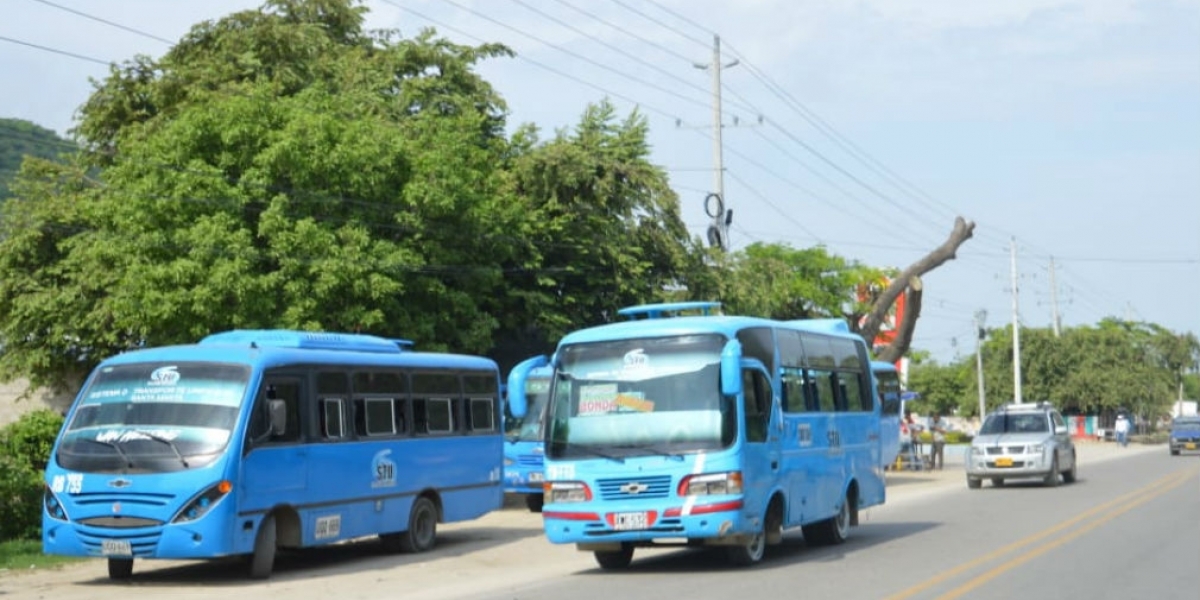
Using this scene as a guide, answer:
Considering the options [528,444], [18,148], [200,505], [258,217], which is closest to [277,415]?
[200,505]

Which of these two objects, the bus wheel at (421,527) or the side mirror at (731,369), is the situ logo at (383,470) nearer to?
the bus wheel at (421,527)

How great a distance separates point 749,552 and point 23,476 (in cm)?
1049

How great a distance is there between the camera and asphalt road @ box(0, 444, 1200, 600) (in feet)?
49.9

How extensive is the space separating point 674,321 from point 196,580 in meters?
6.42

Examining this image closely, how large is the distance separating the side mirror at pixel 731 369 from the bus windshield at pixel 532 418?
46.2 ft

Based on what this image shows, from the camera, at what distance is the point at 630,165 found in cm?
3831

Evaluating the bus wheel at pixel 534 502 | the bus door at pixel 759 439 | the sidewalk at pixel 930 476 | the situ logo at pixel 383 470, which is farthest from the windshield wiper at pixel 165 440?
the sidewalk at pixel 930 476

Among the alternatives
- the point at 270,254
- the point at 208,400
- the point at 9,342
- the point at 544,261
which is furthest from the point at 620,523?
the point at 9,342

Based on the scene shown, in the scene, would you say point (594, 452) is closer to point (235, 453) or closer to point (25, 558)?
point (235, 453)

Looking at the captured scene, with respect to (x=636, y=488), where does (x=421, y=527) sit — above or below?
below

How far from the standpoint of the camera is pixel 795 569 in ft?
57.5

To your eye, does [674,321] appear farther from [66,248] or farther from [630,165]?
[66,248]

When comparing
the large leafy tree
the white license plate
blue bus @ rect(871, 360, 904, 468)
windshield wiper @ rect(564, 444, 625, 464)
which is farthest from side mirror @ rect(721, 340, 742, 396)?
blue bus @ rect(871, 360, 904, 468)

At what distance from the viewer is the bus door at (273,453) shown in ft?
57.9
